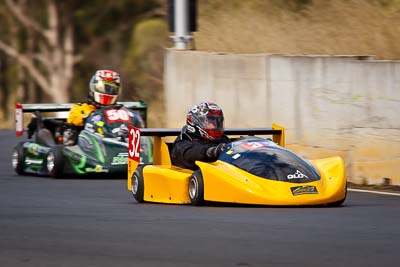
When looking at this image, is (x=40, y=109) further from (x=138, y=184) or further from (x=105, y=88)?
(x=138, y=184)

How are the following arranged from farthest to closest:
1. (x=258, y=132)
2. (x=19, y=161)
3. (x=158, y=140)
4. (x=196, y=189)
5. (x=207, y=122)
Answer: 1. (x=19, y=161)
2. (x=258, y=132)
3. (x=158, y=140)
4. (x=207, y=122)
5. (x=196, y=189)

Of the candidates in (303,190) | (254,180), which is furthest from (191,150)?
(303,190)

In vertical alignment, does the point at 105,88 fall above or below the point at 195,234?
above

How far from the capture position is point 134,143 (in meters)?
13.0

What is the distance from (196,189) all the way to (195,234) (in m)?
2.16

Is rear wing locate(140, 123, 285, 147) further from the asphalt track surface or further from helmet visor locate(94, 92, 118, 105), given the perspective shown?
helmet visor locate(94, 92, 118, 105)

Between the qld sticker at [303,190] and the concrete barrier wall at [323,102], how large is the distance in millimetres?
2644

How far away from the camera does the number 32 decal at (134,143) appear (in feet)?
42.1

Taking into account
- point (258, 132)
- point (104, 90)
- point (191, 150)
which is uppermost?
point (104, 90)

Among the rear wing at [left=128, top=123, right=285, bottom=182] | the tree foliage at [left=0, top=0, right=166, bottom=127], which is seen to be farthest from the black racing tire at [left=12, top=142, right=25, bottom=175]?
the tree foliage at [left=0, top=0, right=166, bottom=127]

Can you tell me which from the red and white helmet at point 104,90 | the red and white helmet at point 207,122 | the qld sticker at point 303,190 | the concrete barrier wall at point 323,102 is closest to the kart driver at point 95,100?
the red and white helmet at point 104,90

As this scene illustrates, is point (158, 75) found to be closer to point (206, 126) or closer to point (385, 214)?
point (206, 126)

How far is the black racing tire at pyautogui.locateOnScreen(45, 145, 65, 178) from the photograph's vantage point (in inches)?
640

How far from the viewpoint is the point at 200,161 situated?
1220 cm
